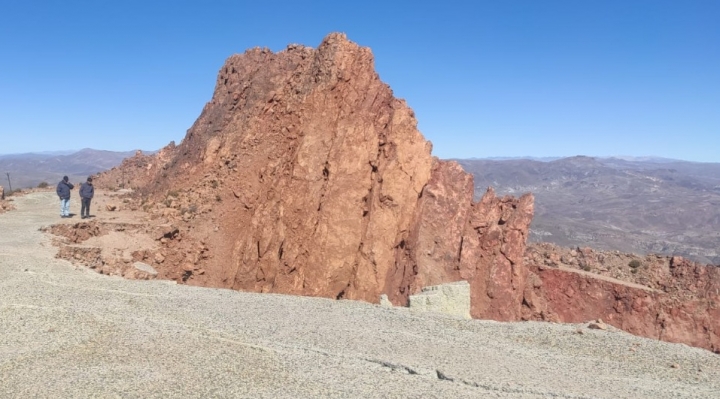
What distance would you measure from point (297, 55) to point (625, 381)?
912 inches

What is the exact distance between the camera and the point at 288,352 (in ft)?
34.8

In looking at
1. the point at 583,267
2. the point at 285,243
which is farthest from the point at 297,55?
the point at 583,267

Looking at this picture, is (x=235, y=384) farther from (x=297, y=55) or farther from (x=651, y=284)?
(x=651, y=284)

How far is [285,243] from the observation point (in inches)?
908

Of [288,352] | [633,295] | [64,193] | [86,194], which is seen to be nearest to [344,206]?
[86,194]

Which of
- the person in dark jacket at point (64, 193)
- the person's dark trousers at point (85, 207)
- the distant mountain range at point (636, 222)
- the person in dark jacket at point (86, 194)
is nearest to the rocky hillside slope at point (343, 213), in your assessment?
the person's dark trousers at point (85, 207)

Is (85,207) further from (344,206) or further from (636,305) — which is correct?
(636,305)

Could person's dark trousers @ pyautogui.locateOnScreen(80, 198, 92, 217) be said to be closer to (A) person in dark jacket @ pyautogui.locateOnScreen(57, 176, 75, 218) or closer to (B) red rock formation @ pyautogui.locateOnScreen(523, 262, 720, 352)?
(A) person in dark jacket @ pyautogui.locateOnScreen(57, 176, 75, 218)

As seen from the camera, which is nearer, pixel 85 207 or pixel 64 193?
pixel 64 193

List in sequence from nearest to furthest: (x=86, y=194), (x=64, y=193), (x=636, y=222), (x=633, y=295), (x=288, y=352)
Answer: (x=288, y=352)
(x=86, y=194)
(x=64, y=193)
(x=633, y=295)
(x=636, y=222)

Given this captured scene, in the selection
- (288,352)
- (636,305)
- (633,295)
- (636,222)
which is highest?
(288,352)

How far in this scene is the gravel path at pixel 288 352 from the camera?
30.0ft

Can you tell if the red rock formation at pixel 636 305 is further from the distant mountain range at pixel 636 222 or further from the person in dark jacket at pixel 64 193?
→ the distant mountain range at pixel 636 222

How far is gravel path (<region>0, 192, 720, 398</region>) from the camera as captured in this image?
9156mm
